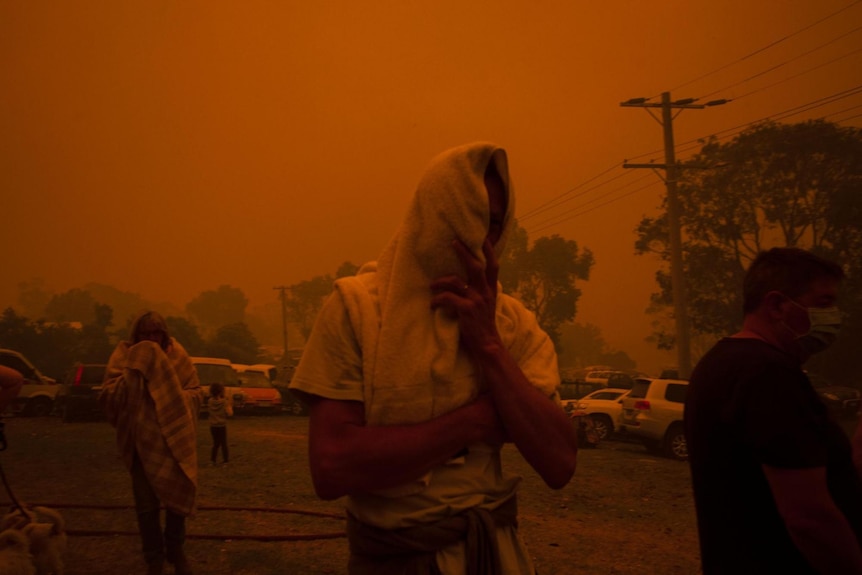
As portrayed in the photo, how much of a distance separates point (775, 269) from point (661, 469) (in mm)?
10616

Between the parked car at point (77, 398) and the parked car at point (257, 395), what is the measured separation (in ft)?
13.9

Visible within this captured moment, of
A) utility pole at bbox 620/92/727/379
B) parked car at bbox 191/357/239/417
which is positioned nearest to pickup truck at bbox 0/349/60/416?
parked car at bbox 191/357/239/417

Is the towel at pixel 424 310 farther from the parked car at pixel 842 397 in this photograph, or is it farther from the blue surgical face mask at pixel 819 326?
the parked car at pixel 842 397

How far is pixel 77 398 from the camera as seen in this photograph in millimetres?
17797

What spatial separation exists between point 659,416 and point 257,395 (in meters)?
12.9

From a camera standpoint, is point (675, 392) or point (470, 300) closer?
point (470, 300)

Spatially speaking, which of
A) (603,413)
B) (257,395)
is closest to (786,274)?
(603,413)

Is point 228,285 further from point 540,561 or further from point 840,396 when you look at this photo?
point 540,561

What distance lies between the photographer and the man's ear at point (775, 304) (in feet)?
7.43

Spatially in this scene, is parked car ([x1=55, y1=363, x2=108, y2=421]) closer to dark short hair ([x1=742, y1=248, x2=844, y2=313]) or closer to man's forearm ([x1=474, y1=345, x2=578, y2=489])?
dark short hair ([x1=742, y1=248, x2=844, y2=313])

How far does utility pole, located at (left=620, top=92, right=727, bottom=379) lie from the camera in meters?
19.3

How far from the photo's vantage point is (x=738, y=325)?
20969 millimetres

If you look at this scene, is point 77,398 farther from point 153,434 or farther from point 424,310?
point 424,310

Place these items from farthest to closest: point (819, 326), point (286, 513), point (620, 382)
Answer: point (620, 382) → point (286, 513) → point (819, 326)
